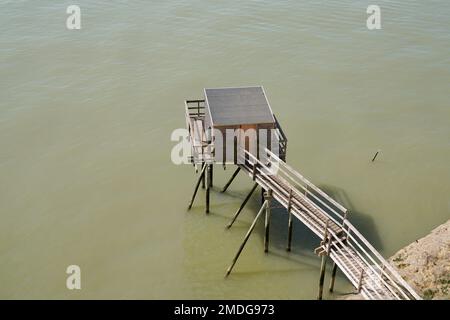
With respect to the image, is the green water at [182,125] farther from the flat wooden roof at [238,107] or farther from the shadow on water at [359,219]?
the flat wooden roof at [238,107]

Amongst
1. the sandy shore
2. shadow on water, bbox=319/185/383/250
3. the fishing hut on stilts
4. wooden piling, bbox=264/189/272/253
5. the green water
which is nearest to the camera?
the sandy shore

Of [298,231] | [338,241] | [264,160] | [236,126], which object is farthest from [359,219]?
[236,126]

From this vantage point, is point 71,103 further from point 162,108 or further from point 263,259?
point 263,259

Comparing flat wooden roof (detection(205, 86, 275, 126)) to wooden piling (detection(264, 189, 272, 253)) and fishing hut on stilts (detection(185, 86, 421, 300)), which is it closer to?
fishing hut on stilts (detection(185, 86, 421, 300))

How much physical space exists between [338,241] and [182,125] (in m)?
15.9

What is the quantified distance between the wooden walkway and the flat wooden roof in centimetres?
168

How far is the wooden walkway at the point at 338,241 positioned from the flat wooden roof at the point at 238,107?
1.68 m

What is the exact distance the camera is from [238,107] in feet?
84.5

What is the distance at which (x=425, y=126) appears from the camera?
3575cm

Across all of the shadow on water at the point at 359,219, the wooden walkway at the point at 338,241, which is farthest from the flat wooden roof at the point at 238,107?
the shadow on water at the point at 359,219

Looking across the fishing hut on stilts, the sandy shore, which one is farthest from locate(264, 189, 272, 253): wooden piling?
the sandy shore

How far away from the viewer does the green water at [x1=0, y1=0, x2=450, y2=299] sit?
26.1m

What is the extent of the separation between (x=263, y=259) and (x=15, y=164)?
16.4 metres

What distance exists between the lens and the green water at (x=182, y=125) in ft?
85.7
